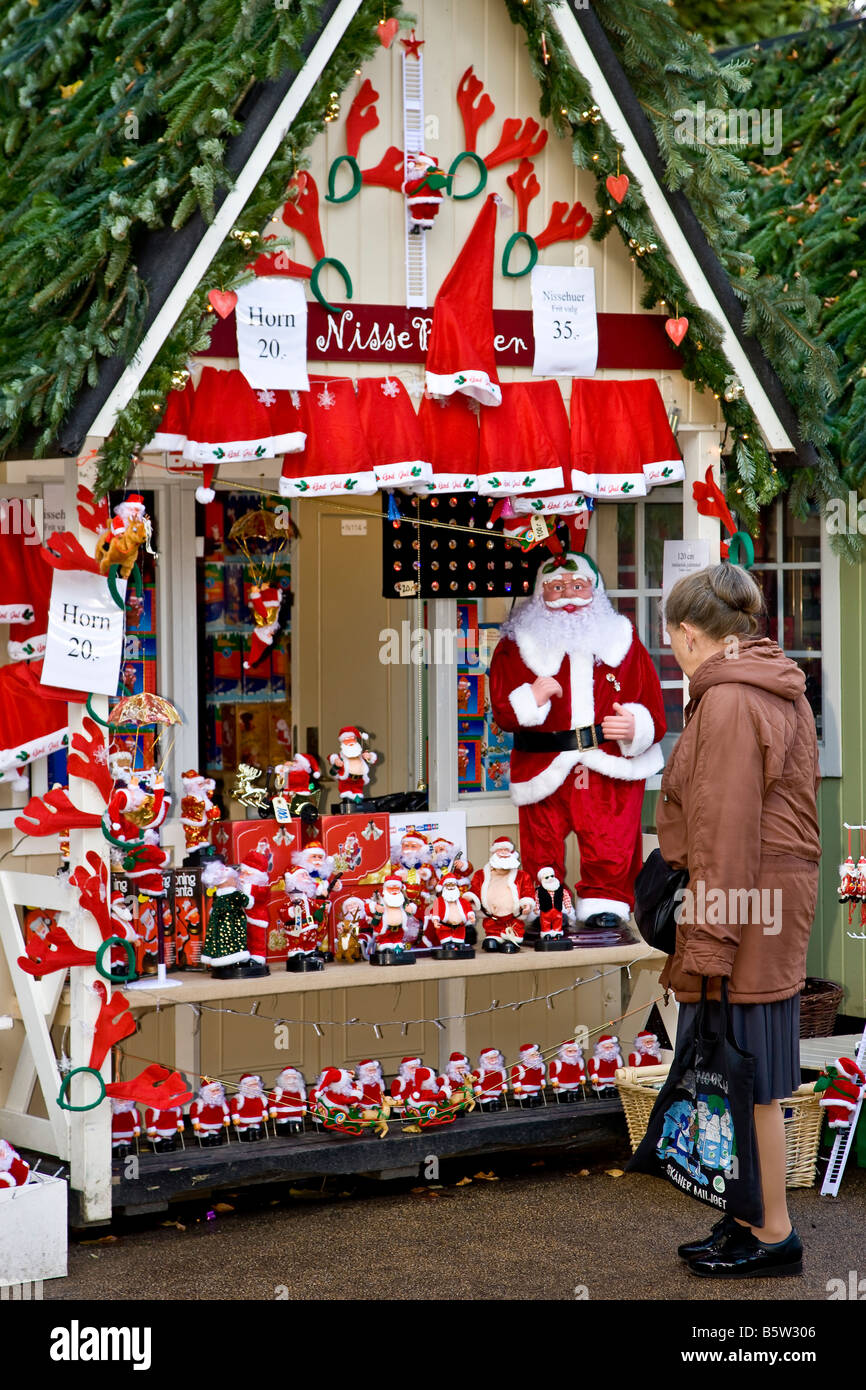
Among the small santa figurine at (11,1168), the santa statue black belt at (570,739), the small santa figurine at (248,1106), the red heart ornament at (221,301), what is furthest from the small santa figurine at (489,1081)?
the red heart ornament at (221,301)

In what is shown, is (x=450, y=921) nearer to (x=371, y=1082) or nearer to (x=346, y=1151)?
(x=371, y=1082)

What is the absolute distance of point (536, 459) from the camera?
581 centimetres

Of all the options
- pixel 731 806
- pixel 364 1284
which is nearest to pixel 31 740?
pixel 364 1284

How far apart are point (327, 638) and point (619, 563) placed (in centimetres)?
126

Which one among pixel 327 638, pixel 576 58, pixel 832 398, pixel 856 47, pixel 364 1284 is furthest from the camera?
pixel 856 47

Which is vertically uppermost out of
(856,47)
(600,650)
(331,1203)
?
(856,47)

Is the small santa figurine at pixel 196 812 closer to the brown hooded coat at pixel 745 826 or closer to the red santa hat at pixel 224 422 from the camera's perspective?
the red santa hat at pixel 224 422

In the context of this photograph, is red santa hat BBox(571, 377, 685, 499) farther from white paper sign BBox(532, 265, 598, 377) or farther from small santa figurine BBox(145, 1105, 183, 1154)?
small santa figurine BBox(145, 1105, 183, 1154)

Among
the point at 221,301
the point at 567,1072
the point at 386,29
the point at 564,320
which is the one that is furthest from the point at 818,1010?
the point at 386,29

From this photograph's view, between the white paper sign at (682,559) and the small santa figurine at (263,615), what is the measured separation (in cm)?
159

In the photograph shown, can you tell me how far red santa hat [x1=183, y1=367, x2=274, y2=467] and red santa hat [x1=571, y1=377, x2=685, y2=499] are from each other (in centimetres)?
114

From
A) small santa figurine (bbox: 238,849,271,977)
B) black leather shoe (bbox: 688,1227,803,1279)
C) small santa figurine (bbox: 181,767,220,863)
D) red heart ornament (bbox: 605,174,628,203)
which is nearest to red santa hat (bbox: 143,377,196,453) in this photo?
small santa figurine (bbox: 181,767,220,863)

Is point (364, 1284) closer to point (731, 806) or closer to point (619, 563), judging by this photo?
point (731, 806)

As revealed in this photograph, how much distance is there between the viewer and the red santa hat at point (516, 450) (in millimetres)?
5785
